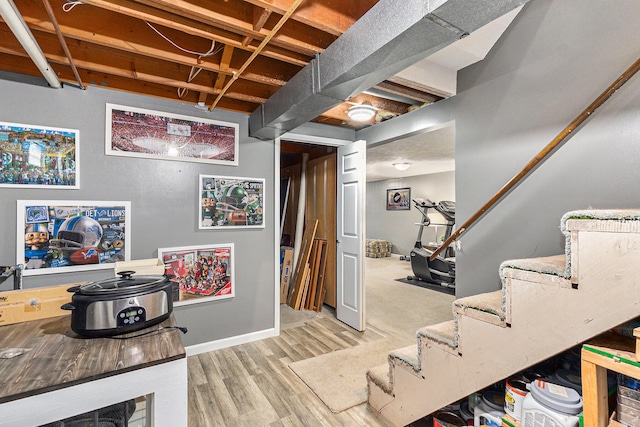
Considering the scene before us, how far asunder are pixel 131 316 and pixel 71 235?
1.49 meters

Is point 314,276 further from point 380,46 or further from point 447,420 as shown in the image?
point 380,46

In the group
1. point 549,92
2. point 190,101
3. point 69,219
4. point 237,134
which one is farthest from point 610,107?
point 69,219

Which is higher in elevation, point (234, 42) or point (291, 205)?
point (234, 42)

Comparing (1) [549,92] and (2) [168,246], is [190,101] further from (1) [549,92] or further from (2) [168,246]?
(1) [549,92]

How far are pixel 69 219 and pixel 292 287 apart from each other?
9.32ft

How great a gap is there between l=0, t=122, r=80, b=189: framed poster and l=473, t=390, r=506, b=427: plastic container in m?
3.22

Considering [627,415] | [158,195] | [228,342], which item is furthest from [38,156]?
[627,415]

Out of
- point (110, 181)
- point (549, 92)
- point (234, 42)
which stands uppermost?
point (234, 42)

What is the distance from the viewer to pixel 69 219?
7.44 ft

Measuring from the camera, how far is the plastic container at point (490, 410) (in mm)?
1564

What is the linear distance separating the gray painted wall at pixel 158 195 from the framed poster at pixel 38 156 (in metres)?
0.05

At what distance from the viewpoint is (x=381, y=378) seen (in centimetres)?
201

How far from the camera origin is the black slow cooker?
1264mm

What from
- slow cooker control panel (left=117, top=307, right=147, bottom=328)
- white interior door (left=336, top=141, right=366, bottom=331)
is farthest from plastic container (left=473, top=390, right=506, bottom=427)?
slow cooker control panel (left=117, top=307, right=147, bottom=328)
